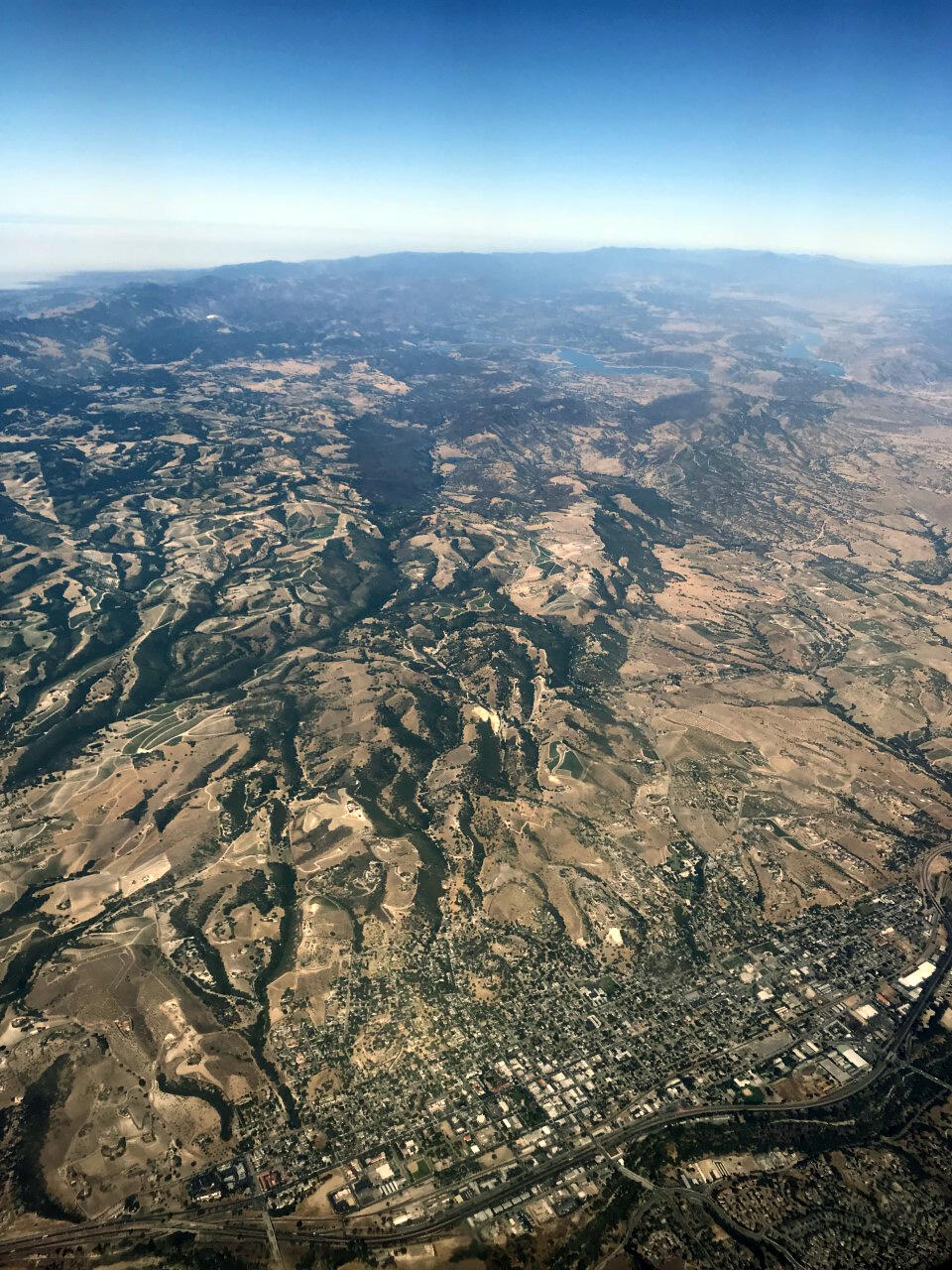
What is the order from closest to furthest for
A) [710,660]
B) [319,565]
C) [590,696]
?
[590,696]
[710,660]
[319,565]

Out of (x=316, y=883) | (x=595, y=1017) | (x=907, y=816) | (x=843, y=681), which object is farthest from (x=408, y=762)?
(x=843, y=681)

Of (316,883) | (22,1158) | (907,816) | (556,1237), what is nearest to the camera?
(556,1237)

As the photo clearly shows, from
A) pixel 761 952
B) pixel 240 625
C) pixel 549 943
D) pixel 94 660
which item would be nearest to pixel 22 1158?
pixel 549 943

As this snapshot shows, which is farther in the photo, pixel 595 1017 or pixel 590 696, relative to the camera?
pixel 590 696

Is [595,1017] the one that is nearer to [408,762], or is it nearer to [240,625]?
[408,762]

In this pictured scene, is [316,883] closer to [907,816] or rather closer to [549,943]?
[549,943]

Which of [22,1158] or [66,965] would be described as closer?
[22,1158]

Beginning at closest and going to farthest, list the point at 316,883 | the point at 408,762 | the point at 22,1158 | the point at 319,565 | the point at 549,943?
the point at 22,1158 → the point at 549,943 → the point at 316,883 → the point at 408,762 → the point at 319,565

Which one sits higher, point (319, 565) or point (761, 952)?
point (319, 565)

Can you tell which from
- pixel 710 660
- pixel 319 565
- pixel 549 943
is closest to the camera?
pixel 549 943
